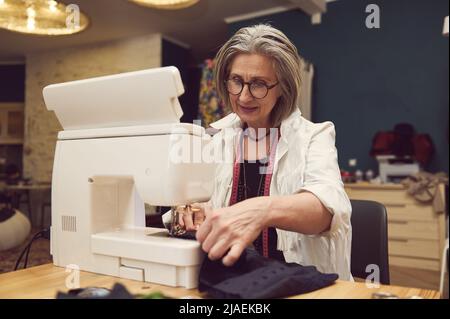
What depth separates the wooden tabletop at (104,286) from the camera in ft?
2.68

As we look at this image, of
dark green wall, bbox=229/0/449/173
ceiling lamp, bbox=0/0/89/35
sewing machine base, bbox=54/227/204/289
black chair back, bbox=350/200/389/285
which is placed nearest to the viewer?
sewing machine base, bbox=54/227/204/289

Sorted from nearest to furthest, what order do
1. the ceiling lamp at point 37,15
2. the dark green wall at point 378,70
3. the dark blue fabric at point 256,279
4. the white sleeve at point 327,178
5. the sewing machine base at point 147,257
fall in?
the dark blue fabric at point 256,279 → the sewing machine base at point 147,257 → the white sleeve at point 327,178 → the ceiling lamp at point 37,15 → the dark green wall at point 378,70

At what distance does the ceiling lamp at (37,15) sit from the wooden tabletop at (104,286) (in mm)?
1965

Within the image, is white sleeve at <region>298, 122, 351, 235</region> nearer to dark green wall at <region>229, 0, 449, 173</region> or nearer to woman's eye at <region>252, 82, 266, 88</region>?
woman's eye at <region>252, 82, 266, 88</region>

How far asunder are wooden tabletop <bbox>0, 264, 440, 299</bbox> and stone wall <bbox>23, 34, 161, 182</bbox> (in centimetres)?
565

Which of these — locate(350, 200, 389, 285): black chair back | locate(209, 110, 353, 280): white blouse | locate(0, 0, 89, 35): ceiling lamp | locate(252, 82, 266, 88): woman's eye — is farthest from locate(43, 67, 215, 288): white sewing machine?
locate(0, 0, 89, 35): ceiling lamp

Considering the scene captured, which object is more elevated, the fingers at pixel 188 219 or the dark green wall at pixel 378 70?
the dark green wall at pixel 378 70

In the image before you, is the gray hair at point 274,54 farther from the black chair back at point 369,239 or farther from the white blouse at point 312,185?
the black chair back at point 369,239

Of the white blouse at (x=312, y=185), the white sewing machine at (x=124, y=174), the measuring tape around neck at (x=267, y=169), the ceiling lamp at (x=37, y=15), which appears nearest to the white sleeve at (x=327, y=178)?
the white blouse at (x=312, y=185)

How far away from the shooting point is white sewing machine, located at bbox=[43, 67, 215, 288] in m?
0.94
